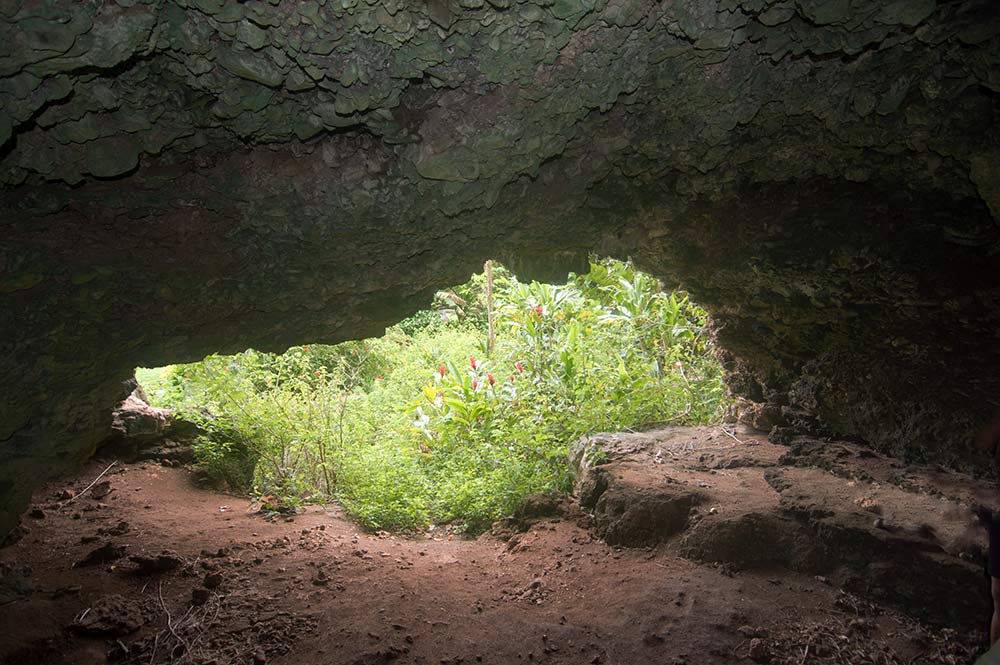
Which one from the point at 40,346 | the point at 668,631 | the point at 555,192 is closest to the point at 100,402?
the point at 40,346

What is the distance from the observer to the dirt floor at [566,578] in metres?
2.80

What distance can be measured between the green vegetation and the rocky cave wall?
5.93 ft

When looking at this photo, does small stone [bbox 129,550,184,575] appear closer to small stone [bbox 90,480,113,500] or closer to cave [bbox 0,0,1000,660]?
cave [bbox 0,0,1000,660]

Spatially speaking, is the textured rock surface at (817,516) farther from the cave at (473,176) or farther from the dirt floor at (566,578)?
the cave at (473,176)

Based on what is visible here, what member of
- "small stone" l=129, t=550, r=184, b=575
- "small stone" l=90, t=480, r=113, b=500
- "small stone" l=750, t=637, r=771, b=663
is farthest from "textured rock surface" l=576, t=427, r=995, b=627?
"small stone" l=90, t=480, r=113, b=500

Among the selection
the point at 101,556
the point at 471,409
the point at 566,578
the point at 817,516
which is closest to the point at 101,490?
the point at 101,556

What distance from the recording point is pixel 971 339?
3.11 meters

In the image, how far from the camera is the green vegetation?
5188mm

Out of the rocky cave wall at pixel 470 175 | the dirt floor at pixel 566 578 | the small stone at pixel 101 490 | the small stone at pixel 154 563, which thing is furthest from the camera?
the small stone at pixel 101 490

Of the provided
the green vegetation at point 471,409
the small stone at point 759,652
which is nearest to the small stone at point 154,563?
the green vegetation at point 471,409

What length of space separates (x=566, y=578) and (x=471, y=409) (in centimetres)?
311

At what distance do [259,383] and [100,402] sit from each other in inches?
128

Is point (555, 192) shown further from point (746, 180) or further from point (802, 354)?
point (802, 354)

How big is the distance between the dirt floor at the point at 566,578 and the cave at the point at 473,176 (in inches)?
23.6
